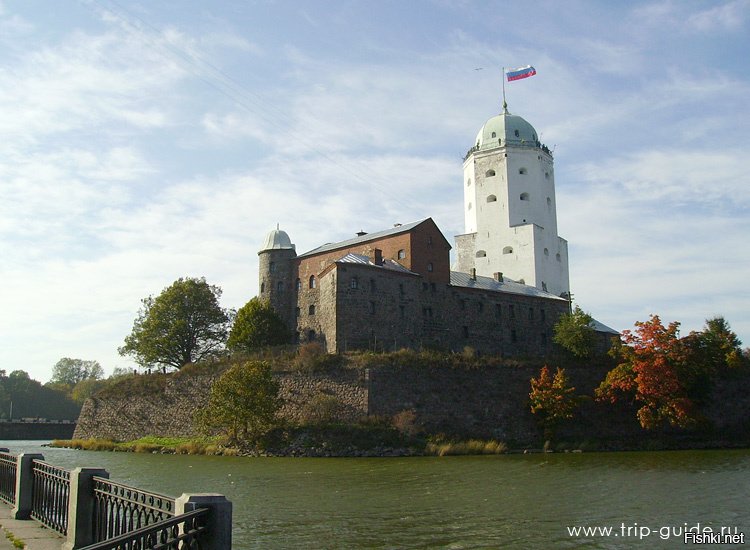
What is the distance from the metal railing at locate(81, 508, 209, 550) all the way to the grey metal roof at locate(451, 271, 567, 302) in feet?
165

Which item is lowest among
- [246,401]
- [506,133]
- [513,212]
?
[246,401]

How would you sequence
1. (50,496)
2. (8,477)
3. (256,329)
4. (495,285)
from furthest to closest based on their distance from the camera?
(495,285)
(256,329)
(8,477)
(50,496)

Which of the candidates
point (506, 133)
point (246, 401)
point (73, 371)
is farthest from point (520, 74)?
point (73, 371)

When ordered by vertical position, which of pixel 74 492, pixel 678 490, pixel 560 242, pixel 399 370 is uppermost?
pixel 560 242

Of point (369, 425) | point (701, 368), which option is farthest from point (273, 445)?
point (701, 368)

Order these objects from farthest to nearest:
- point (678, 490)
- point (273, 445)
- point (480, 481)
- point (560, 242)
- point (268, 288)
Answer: point (560, 242) → point (268, 288) → point (273, 445) → point (480, 481) → point (678, 490)

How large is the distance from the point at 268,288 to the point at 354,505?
37.9 meters

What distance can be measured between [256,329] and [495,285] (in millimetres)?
21403

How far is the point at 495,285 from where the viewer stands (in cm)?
6178

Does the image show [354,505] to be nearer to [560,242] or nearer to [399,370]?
[399,370]

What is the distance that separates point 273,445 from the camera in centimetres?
4234

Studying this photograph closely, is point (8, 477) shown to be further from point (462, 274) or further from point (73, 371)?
point (73, 371)

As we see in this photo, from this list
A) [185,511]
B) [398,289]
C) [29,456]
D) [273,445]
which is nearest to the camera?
[185,511]

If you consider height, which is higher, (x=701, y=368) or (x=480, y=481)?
(x=701, y=368)
